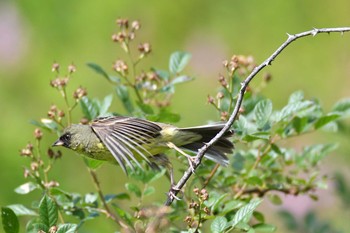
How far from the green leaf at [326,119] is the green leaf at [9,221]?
1293 mm

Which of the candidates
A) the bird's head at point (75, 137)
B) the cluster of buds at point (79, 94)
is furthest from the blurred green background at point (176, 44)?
the cluster of buds at point (79, 94)

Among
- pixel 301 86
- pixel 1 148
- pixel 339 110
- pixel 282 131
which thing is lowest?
pixel 1 148

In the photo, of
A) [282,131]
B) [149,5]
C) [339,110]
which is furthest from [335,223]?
[149,5]

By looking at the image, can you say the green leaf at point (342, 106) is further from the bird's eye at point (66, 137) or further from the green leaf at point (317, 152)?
the bird's eye at point (66, 137)

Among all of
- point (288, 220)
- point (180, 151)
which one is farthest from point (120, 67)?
point (288, 220)

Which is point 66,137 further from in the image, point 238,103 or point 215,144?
point 238,103

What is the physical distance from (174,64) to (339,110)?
738 mm

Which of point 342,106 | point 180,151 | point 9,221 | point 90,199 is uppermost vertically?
point 342,106

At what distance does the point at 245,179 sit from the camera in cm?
286

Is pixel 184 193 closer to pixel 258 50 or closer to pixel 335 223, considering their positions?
pixel 335 223

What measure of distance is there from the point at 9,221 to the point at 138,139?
731 mm

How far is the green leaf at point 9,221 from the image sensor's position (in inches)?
93.0

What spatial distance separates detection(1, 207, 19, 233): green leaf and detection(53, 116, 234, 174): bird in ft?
1.66

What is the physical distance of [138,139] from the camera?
2955 millimetres
